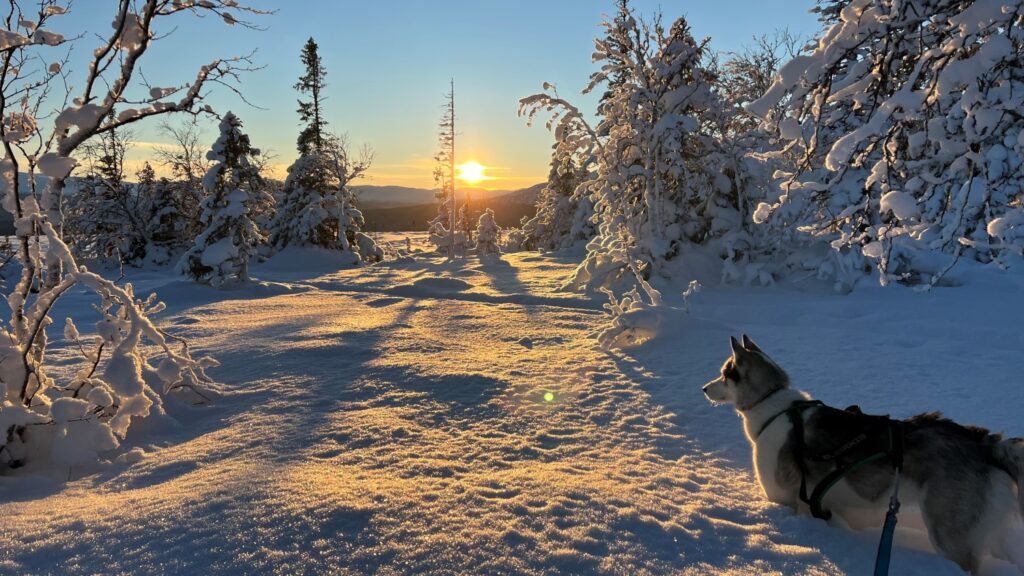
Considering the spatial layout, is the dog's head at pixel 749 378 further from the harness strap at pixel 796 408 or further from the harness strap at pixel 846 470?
the harness strap at pixel 846 470

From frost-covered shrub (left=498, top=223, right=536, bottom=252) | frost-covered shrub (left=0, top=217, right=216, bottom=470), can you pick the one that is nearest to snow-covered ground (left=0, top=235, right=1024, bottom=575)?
frost-covered shrub (left=0, top=217, right=216, bottom=470)

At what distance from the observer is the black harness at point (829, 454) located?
9.56ft

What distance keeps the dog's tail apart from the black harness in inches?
16.7

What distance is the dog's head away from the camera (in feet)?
12.2

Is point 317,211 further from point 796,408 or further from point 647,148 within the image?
point 796,408

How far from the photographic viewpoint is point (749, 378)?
3.77 m

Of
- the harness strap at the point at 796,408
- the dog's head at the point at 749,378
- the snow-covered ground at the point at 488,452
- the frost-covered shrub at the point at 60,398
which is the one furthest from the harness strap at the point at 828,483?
the frost-covered shrub at the point at 60,398

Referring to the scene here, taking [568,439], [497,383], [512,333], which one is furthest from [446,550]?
[512,333]

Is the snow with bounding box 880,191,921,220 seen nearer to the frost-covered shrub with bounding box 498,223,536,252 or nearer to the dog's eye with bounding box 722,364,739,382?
the dog's eye with bounding box 722,364,739,382

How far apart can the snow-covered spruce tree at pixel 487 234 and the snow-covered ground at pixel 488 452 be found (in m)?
32.6

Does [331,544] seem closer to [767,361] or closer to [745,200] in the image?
[767,361]

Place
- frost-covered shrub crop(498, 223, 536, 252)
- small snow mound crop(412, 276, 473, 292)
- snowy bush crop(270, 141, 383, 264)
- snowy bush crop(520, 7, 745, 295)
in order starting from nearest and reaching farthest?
snowy bush crop(520, 7, 745, 295) < small snow mound crop(412, 276, 473, 292) < snowy bush crop(270, 141, 383, 264) < frost-covered shrub crop(498, 223, 536, 252)

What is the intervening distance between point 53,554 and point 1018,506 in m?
5.04

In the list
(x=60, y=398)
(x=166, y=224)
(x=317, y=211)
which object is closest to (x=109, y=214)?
(x=166, y=224)
